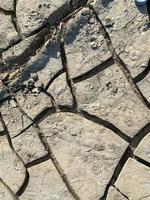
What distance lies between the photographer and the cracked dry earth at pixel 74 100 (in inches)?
98.5

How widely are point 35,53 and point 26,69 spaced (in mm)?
71

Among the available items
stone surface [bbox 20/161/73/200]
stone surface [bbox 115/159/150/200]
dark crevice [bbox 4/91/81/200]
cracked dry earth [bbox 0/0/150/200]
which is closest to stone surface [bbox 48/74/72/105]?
cracked dry earth [bbox 0/0/150/200]

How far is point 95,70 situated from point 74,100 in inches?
5.4

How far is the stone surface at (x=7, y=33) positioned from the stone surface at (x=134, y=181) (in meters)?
0.67

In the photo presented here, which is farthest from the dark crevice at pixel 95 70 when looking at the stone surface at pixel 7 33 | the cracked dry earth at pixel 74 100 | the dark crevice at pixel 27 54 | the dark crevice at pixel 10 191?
the dark crevice at pixel 10 191

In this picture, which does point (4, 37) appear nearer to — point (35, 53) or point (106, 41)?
point (35, 53)

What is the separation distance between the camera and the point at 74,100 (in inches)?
103

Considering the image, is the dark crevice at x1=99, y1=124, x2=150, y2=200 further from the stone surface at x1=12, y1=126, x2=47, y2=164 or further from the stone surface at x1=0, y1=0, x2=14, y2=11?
the stone surface at x1=0, y1=0, x2=14, y2=11

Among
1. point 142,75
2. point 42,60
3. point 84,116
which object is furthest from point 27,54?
point 142,75

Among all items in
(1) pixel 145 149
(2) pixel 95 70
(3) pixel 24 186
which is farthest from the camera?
(3) pixel 24 186

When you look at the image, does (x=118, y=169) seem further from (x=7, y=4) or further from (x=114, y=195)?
(x=7, y=4)

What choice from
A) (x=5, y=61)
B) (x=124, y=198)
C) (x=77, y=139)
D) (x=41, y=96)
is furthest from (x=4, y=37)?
(x=124, y=198)

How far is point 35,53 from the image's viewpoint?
270 centimetres

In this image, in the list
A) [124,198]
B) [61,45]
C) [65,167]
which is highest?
[61,45]
